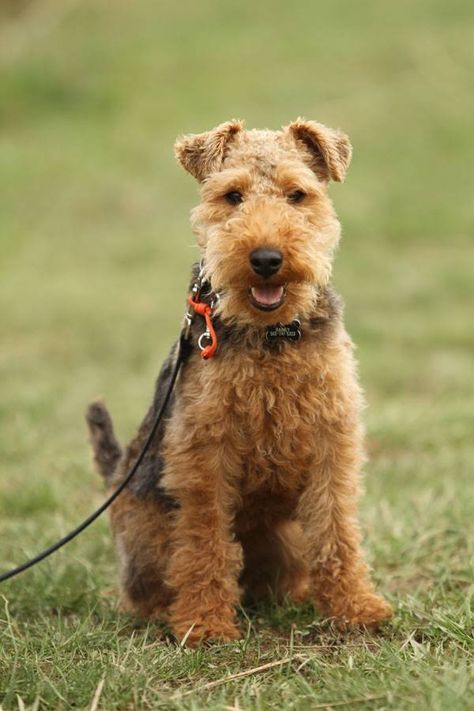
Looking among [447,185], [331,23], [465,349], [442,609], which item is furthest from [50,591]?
[331,23]

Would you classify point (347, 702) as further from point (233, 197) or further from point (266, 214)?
point (233, 197)

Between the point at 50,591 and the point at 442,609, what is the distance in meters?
1.76

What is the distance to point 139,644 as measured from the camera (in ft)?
12.3

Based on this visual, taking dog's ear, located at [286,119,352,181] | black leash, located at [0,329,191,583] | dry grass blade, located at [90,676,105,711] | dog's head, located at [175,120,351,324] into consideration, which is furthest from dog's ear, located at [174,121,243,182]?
dry grass blade, located at [90,676,105,711]

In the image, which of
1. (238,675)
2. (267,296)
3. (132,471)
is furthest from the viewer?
(132,471)

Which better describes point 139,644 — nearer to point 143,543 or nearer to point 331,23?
point 143,543

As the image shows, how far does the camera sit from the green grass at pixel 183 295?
136 inches

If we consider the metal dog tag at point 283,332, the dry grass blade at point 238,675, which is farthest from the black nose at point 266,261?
the dry grass blade at point 238,675

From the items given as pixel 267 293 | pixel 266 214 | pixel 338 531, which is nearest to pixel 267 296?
pixel 267 293

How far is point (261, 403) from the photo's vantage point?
373cm

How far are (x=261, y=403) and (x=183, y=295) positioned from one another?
8874 mm

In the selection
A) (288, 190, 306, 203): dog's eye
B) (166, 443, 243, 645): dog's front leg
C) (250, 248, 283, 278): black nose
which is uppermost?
(288, 190, 306, 203): dog's eye

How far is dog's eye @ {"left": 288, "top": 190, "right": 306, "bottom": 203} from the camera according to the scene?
12.3 ft

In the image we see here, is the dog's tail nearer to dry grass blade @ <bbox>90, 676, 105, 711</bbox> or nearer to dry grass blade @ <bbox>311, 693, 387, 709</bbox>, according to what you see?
dry grass blade @ <bbox>90, 676, 105, 711</bbox>
